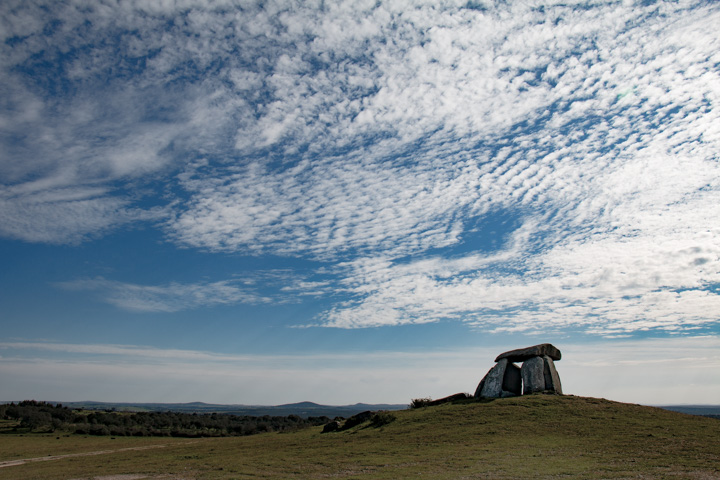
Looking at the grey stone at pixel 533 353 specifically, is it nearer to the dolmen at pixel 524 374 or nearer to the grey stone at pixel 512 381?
the dolmen at pixel 524 374

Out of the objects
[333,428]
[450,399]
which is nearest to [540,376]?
[450,399]

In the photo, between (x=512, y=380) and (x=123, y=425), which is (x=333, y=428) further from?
(x=123, y=425)

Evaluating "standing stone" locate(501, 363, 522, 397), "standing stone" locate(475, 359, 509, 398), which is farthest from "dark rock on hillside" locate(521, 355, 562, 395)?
"standing stone" locate(475, 359, 509, 398)

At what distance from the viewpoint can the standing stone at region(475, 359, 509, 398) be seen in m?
39.3

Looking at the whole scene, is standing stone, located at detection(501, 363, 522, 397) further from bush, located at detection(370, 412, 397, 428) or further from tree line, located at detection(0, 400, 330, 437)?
tree line, located at detection(0, 400, 330, 437)

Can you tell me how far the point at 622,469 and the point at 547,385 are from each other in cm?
2284

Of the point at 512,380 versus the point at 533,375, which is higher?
the point at 533,375

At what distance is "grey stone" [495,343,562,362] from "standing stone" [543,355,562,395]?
875 millimetres

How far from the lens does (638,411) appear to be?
101 ft

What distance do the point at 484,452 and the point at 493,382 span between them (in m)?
20.0

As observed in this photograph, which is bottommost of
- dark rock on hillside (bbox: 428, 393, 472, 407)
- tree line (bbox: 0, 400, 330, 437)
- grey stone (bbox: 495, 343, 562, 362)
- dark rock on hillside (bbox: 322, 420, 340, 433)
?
tree line (bbox: 0, 400, 330, 437)

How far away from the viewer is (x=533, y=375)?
38.4m

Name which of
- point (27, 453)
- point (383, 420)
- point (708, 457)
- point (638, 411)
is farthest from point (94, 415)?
point (708, 457)

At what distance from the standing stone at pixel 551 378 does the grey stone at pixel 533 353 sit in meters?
0.88
